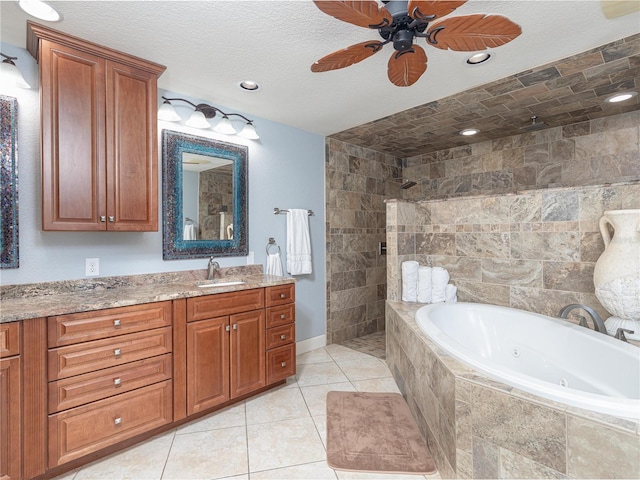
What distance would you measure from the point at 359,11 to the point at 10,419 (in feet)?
7.77

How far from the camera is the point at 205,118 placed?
252cm

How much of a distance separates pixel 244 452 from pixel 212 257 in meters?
1.48

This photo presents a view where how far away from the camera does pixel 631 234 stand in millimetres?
1799

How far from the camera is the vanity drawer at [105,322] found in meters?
1.52

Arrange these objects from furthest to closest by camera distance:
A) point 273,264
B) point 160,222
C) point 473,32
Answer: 1. point 273,264
2. point 160,222
3. point 473,32

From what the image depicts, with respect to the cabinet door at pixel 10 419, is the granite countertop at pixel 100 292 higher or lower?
higher

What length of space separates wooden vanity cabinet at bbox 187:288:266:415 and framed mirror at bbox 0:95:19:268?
1.03m

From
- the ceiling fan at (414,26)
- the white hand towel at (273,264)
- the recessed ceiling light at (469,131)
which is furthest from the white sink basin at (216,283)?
the recessed ceiling light at (469,131)

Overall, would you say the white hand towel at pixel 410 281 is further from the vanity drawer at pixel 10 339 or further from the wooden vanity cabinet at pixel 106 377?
the vanity drawer at pixel 10 339

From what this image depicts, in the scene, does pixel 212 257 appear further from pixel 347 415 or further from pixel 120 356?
pixel 347 415

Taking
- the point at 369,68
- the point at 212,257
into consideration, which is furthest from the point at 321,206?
the point at 369,68

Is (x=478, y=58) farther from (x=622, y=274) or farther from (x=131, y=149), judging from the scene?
(x=131, y=149)

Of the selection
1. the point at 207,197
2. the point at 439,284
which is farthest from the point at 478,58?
the point at 207,197

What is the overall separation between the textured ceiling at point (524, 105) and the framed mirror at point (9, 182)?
2.72 meters
